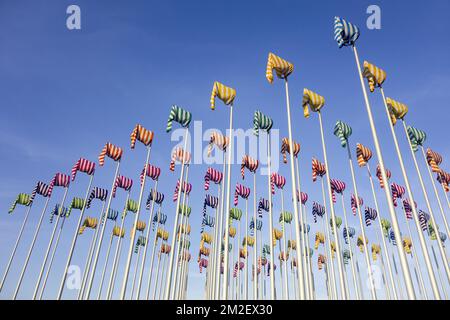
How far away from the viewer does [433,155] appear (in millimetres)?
25062

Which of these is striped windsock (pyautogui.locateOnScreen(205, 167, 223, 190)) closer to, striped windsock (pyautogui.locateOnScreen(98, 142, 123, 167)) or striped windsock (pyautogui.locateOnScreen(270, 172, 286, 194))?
striped windsock (pyautogui.locateOnScreen(270, 172, 286, 194))

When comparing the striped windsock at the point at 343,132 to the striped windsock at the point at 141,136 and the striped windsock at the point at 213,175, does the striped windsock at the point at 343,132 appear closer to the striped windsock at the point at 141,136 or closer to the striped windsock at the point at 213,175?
the striped windsock at the point at 213,175

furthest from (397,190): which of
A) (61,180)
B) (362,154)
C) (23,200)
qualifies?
(23,200)

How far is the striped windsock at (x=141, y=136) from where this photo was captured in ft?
75.0

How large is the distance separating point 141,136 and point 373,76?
15797mm

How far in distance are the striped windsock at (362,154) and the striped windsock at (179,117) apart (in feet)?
40.0

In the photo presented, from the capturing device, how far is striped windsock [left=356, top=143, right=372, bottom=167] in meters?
21.9

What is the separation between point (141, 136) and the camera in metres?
22.9

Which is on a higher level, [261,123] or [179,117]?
[179,117]

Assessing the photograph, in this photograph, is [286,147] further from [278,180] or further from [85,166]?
[85,166]
